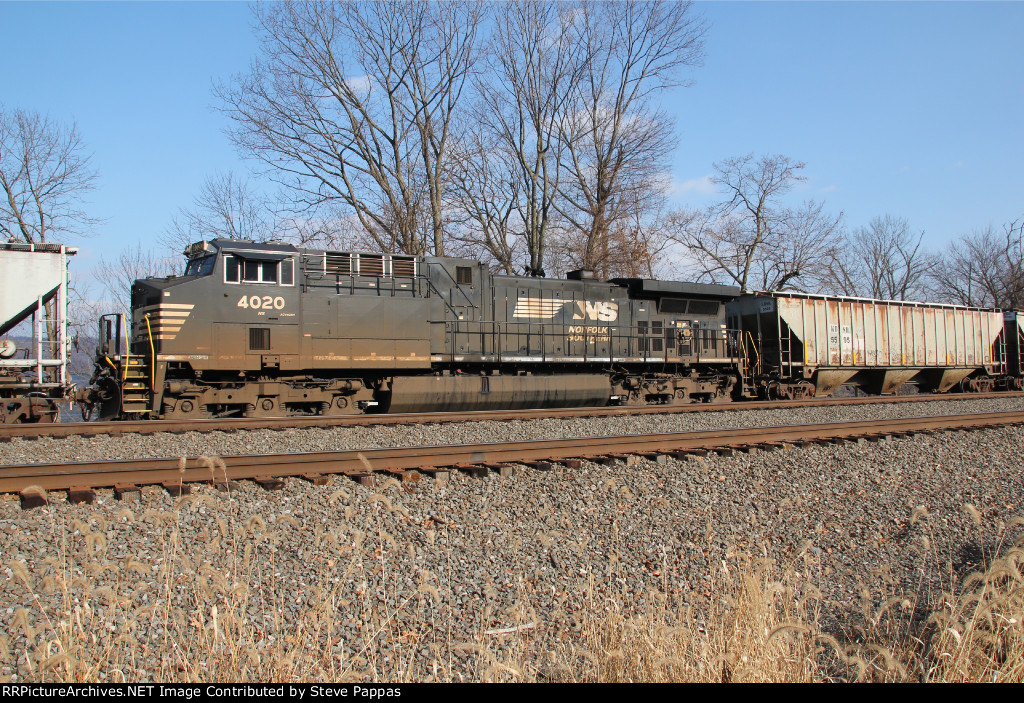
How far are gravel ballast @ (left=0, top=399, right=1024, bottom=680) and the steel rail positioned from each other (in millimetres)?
394

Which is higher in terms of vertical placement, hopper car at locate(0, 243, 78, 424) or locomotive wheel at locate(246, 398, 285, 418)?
hopper car at locate(0, 243, 78, 424)

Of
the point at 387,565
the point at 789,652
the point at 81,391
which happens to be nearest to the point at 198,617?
the point at 387,565

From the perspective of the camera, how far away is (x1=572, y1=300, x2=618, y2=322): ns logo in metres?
16.3

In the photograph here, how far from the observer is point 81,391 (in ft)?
39.7

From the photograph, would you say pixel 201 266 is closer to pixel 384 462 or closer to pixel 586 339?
pixel 384 462

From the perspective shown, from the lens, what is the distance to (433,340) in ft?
46.1

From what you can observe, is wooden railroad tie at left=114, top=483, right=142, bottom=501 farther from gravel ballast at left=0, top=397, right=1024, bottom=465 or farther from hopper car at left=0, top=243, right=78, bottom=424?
hopper car at left=0, top=243, right=78, bottom=424

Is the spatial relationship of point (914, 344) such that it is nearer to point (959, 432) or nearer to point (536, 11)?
point (959, 432)

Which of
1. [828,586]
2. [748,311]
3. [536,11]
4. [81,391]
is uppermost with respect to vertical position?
[536,11]

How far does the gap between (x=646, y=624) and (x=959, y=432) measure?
9.66 meters

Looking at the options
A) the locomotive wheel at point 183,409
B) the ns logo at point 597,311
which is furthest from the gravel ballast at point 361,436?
the ns logo at point 597,311

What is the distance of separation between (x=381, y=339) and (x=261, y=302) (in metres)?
2.42

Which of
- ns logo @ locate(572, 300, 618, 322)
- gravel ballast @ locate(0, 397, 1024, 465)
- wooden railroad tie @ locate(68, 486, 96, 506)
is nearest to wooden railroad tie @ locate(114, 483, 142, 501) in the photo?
wooden railroad tie @ locate(68, 486, 96, 506)

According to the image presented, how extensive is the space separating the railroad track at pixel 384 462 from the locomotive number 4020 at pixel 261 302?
5.96 meters
